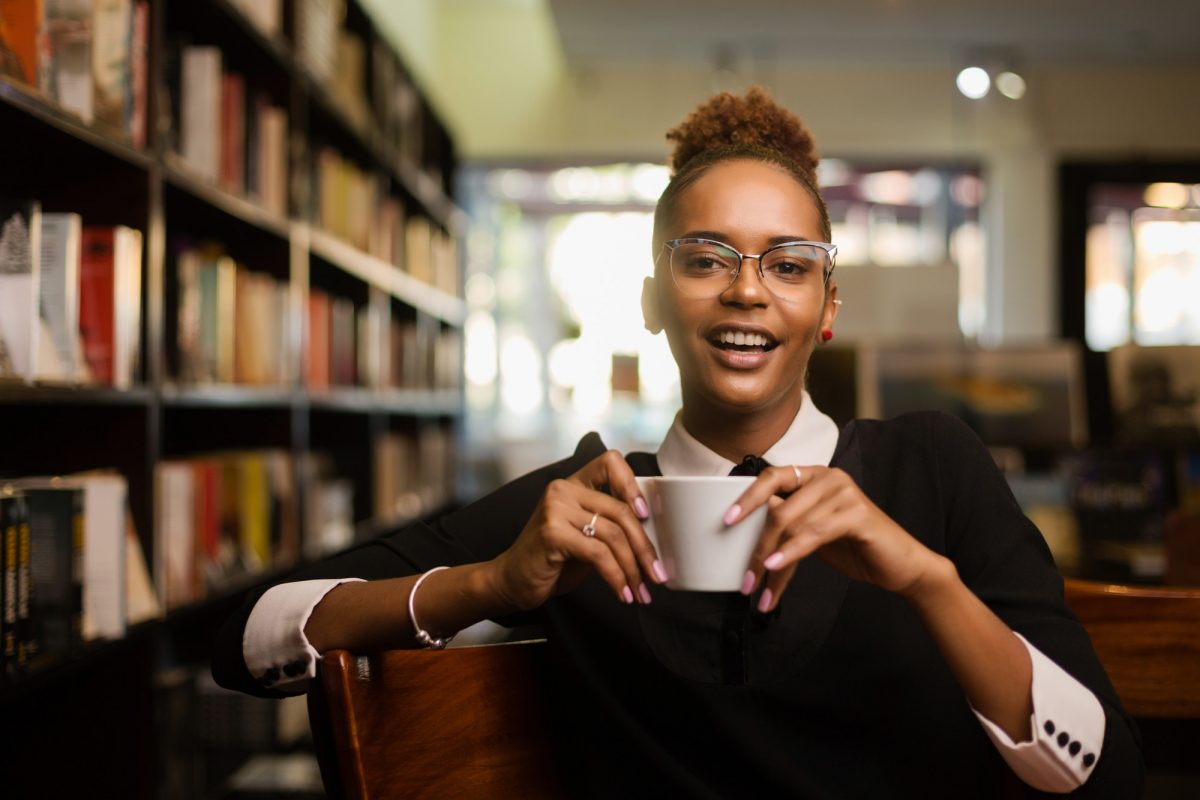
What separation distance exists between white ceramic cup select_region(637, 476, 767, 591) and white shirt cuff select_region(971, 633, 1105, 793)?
0.28 meters

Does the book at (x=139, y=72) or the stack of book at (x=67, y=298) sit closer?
the stack of book at (x=67, y=298)

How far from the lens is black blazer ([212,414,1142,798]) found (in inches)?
38.8

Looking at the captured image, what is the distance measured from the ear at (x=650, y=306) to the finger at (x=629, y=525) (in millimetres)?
384

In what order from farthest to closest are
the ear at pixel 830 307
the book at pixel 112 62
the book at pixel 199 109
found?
the book at pixel 199 109 → the book at pixel 112 62 → the ear at pixel 830 307

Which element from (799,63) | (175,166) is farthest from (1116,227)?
(175,166)

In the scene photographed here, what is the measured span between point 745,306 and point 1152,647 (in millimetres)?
490

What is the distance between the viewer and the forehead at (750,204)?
1.06 meters

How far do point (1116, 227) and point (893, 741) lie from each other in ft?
18.3

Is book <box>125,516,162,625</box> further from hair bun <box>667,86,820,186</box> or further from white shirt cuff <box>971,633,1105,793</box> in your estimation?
white shirt cuff <box>971,633,1105,793</box>

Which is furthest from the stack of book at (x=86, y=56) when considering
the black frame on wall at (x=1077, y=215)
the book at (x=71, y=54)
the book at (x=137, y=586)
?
the black frame on wall at (x=1077, y=215)

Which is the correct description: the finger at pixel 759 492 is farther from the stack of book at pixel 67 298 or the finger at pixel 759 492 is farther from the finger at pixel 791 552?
the stack of book at pixel 67 298

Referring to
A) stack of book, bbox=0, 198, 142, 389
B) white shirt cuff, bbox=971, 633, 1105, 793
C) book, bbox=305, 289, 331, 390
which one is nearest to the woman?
white shirt cuff, bbox=971, 633, 1105, 793

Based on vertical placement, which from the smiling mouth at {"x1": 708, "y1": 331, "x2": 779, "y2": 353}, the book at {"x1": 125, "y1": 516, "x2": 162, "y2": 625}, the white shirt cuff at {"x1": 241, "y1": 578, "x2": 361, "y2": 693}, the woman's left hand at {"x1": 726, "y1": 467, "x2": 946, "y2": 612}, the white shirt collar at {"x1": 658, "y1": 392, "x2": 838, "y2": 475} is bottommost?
the book at {"x1": 125, "y1": 516, "x2": 162, "y2": 625}

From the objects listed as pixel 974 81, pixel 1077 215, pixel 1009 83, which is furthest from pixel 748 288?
pixel 1077 215
